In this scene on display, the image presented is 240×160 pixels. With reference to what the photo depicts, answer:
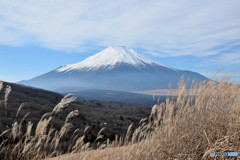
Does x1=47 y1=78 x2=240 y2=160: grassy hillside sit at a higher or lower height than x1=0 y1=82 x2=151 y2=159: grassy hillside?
higher

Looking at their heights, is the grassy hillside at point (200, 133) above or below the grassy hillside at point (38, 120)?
above

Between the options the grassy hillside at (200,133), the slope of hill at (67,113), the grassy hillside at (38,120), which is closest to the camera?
the grassy hillside at (200,133)

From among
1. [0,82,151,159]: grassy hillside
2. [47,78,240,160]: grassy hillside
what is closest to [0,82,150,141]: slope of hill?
[0,82,151,159]: grassy hillside

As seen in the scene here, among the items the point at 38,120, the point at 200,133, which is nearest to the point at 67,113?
the point at 38,120

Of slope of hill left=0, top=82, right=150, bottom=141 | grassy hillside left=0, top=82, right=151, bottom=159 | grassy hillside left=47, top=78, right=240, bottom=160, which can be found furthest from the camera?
slope of hill left=0, top=82, right=150, bottom=141

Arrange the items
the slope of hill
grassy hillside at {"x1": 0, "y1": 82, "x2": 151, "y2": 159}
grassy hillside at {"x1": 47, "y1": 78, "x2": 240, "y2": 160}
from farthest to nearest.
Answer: the slope of hill → grassy hillside at {"x1": 0, "y1": 82, "x2": 151, "y2": 159} → grassy hillside at {"x1": 47, "y1": 78, "x2": 240, "y2": 160}

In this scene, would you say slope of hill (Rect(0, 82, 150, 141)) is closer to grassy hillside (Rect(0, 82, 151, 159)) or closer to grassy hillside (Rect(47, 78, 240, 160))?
grassy hillside (Rect(0, 82, 151, 159))

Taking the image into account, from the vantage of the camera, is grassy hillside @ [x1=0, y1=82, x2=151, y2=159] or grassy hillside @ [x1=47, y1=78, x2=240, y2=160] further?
grassy hillside @ [x1=0, y1=82, x2=151, y2=159]

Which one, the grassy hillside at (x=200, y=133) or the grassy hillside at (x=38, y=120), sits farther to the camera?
the grassy hillside at (x=38, y=120)

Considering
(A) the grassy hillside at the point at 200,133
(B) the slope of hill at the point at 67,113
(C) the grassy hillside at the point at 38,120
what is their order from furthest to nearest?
1. (B) the slope of hill at the point at 67,113
2. (C) the grassy hillside at the point at 38,120
3. (A) the grassy hillside at the point at 200,133

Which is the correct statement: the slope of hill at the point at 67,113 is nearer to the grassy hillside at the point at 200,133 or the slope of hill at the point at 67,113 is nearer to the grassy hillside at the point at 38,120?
the grassy hillside at the point at 38,120

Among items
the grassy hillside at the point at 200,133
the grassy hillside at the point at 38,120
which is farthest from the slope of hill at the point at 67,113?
the grassy hillside at the point at 200,133

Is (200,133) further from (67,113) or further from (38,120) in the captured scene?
(67,113)

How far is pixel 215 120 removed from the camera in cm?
313
